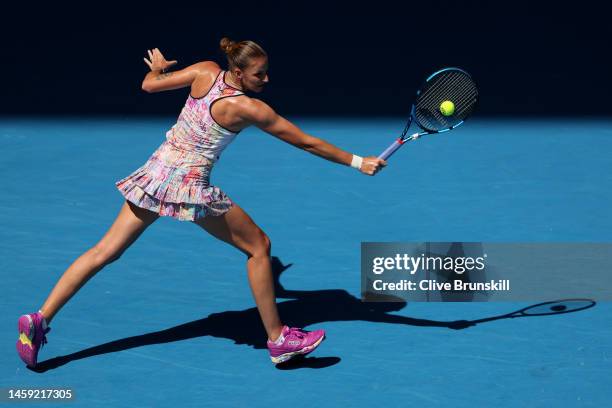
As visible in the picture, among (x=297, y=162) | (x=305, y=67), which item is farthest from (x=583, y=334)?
(x=305, y=67)

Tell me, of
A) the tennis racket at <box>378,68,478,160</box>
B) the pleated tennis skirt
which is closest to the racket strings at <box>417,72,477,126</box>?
the tennis racket at <box>378,68,478,160</box>

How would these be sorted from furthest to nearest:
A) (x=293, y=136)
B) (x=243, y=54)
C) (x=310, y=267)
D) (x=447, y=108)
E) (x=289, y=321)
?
(x=310, y=267)
(x=289, y=321)
(x=447, y=108)
(x=293, y=136)
(x=243, y=54)

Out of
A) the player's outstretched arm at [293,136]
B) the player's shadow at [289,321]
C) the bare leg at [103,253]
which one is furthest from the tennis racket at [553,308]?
the bare leg at [103,253]

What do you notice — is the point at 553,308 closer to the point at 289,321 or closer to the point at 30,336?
the point at 289,321

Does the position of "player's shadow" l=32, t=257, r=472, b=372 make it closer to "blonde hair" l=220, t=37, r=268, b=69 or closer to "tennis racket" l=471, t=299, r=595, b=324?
"tennis racket" l=471, t=299, r=595, b=324

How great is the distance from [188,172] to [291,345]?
1.02 meters

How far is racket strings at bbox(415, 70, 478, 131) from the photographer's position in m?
7.03

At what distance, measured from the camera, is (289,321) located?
23.4 ft

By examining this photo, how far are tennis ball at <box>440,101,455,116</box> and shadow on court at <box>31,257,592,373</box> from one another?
1113 mm

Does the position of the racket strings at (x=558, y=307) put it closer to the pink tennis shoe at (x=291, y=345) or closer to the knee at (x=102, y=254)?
the pink tennis shoe at (x=291, y=345)

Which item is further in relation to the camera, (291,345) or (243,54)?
(291,345)

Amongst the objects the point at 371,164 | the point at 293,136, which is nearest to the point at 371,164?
the point at 371,164

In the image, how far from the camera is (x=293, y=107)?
10227 mm

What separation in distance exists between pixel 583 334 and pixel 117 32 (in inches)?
238
